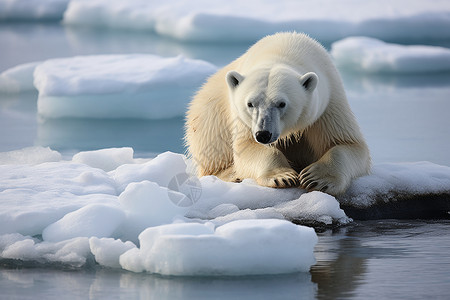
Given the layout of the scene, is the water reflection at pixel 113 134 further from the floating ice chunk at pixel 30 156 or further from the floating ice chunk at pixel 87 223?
the floating ice chunk at pixel 87 223

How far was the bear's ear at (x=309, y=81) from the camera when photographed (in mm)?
4656

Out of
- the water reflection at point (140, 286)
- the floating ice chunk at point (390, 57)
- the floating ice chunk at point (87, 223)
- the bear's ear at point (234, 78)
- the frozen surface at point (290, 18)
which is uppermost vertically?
the frozen surface at point (290, 18)

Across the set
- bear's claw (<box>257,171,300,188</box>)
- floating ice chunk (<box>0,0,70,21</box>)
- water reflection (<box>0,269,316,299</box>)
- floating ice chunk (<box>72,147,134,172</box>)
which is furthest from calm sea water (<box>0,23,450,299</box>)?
floating ice chunk (<box>72,147,134,172</box>)

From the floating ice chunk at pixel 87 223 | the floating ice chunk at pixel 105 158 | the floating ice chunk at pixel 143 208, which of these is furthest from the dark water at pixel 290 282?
the floating ice chunk at pixel 105 158

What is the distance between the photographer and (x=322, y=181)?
15.9 feet

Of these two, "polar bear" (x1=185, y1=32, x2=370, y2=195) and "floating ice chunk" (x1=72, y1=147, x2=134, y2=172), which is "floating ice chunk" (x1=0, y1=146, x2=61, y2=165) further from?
"polar bear" (x1=185, y1=32, x2=370, y2=195)

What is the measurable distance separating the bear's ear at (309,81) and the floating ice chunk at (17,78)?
7065 mm

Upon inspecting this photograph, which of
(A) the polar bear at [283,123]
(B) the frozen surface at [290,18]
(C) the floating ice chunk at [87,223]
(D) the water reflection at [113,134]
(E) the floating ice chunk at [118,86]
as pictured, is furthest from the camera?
(B) the frozen surface at [290,18]

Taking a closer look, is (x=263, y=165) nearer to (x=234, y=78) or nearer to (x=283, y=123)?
(x=283, y=123)

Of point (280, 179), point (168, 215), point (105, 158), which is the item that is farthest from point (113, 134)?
point (168, 215)

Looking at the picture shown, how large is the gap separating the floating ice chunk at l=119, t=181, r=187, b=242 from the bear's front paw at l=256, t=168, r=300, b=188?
2.88 ft

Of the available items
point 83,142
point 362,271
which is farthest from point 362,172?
point 83,142

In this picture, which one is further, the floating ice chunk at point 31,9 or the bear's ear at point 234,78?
the floating ice chunk at point 31,9

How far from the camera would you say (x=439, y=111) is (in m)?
10.1
